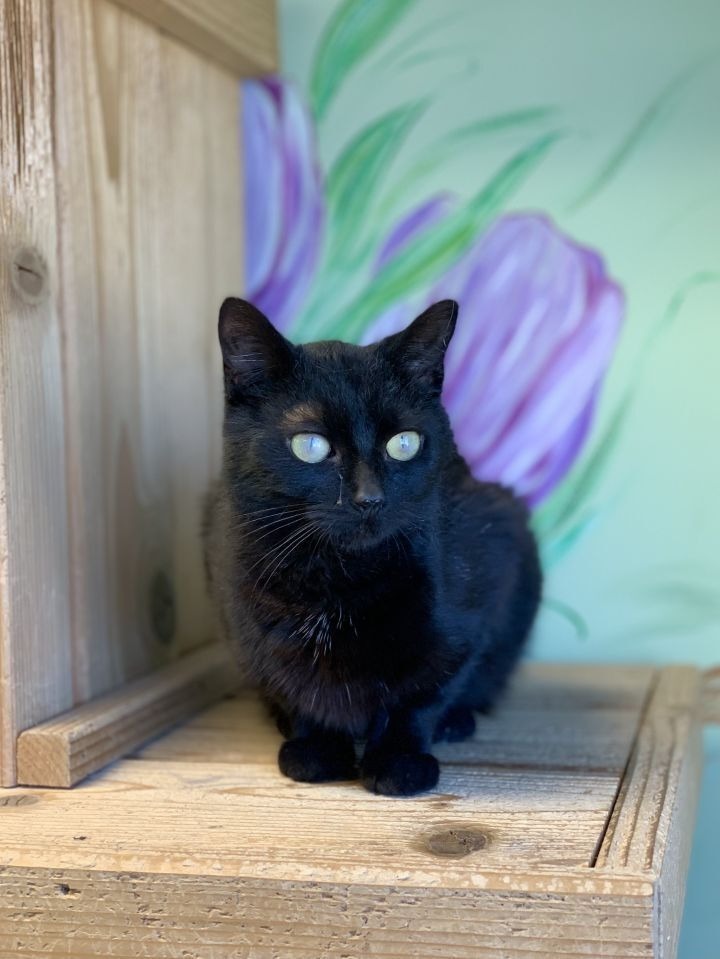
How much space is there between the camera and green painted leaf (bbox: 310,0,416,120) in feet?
4.59

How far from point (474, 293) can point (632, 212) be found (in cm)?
22

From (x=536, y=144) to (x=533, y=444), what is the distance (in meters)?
0.39

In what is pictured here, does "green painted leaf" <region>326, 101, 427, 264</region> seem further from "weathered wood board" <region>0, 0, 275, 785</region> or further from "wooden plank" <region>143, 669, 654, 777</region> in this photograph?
"wooden plank" <region>143, 669, 654, 777</region>

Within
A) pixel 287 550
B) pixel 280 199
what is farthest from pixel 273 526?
pixel 280 199

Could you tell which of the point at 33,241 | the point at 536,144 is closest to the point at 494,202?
the point at 536,144

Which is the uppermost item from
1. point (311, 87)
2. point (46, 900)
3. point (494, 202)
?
point (311, 87)

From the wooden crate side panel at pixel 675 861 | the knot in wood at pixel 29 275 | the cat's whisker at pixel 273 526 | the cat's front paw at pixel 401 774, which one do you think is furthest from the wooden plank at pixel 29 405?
the wooden crate side panel at pixel 675 861

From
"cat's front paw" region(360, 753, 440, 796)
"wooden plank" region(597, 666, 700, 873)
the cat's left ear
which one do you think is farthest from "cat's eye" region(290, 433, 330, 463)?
"wooden plank" region(597, 666, 700, 873)

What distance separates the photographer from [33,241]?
1.01 metres

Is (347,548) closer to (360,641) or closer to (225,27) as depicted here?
(360,641)

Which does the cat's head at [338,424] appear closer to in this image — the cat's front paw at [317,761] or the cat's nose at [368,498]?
the cat's nose at [368,498]

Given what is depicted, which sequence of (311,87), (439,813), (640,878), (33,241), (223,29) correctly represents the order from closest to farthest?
(640,878) < (439,813) < (33,241) < (223,29) < (311,87)

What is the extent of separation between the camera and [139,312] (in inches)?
47.7

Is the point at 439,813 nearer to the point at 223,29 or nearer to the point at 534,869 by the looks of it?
the point at 534,869
